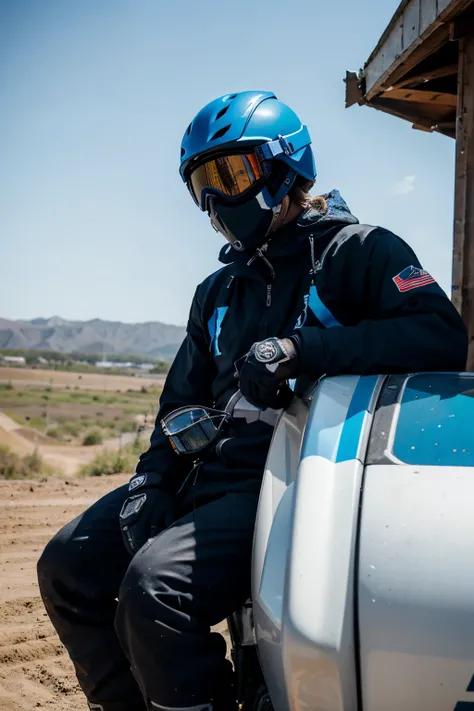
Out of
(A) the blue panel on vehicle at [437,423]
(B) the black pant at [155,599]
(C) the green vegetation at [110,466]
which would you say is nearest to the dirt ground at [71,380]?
(C) the green vegetation at [110,466]

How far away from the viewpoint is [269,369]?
246 centimetres

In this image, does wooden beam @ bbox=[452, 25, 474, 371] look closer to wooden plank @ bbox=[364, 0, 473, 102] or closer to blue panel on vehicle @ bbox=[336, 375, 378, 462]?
wooden plank @ bbox=[364, 0, 473, 102]

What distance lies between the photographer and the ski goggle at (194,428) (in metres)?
2.78

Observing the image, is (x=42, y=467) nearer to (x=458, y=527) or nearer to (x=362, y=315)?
(x=362, y=315)

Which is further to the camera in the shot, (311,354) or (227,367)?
(227,367)

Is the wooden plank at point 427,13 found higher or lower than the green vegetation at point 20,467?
higher

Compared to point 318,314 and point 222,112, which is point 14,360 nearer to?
point 222,112

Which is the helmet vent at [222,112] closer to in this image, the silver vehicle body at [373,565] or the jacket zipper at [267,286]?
the jacket zipper at [267,286]

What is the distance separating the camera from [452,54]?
19.0ft

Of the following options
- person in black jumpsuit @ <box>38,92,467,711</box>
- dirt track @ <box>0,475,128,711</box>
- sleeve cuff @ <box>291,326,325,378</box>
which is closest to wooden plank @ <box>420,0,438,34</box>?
person in black jumpsuit @ <box>38,92,467,711</box>

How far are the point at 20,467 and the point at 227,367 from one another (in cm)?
1130

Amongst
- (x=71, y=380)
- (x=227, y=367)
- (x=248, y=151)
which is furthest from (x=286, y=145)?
(x=71, y=380)

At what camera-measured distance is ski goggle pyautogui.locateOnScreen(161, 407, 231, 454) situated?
2.78 m

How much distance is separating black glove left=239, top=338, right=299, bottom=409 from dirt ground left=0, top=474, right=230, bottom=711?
82.6 inches
